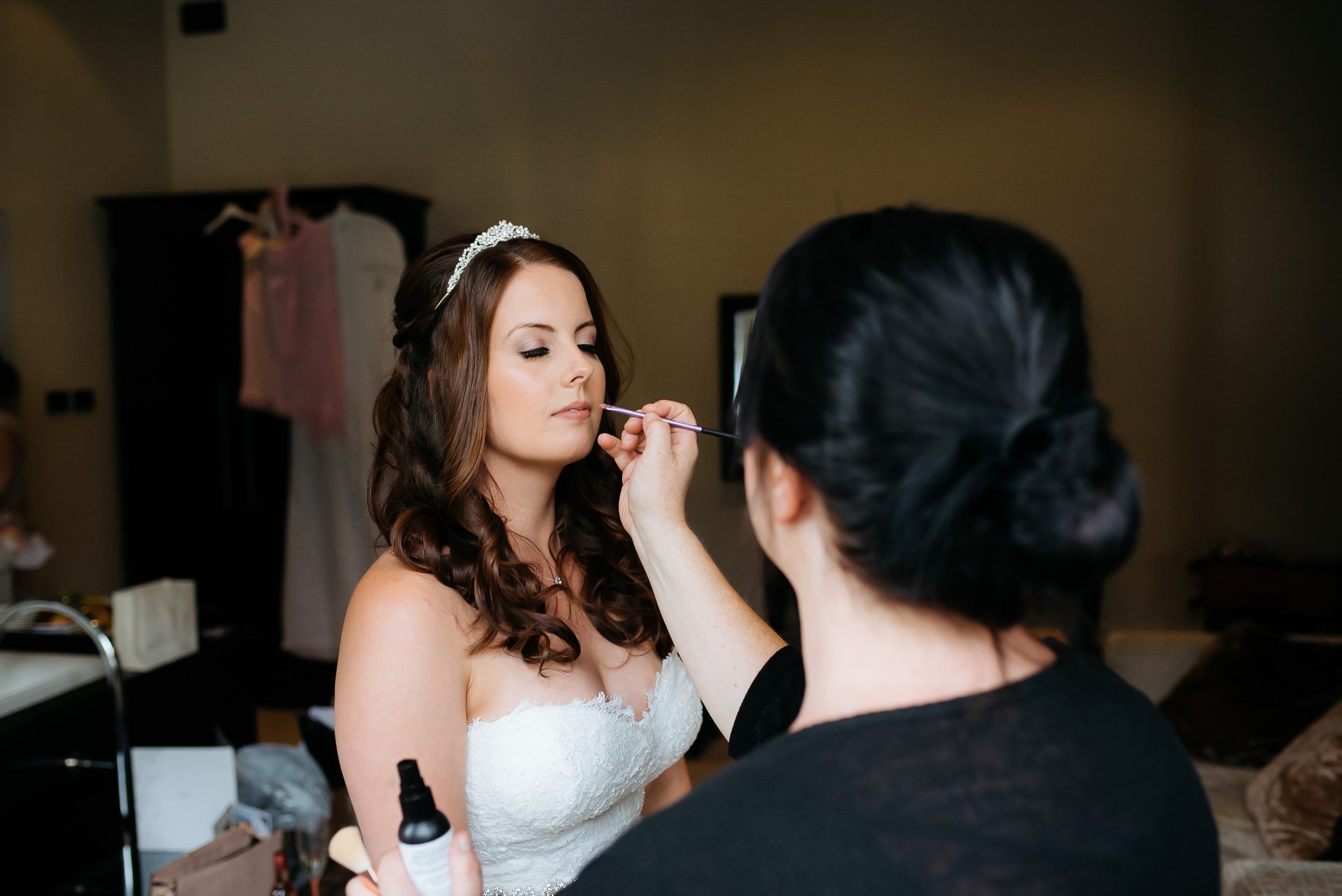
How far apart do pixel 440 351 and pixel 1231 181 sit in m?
3.55

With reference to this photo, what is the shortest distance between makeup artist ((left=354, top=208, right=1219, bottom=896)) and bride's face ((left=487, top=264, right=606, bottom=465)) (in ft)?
2.46

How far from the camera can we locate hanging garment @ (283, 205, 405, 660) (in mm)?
3947

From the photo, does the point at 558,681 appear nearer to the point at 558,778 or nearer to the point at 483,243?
the point at 558,778

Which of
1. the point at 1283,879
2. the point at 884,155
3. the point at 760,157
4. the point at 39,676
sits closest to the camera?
the point at 1283,879

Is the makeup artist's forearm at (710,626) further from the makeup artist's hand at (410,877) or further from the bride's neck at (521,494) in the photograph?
the makeup artist's hand at (410,877)

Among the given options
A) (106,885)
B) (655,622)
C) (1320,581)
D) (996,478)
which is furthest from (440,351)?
(1320,581)

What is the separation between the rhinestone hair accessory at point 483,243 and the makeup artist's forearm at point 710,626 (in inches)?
20.1

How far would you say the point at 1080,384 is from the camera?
0.68 m

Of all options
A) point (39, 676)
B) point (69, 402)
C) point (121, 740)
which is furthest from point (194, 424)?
point (121, 740)

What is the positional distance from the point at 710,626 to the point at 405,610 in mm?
388

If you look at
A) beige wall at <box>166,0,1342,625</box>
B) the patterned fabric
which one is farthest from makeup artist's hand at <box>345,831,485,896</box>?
beige wall at <box>166,0,1342,625</box>

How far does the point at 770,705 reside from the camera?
111 cm

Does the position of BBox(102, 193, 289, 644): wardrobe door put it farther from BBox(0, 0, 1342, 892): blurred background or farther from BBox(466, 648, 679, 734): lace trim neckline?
BBox(466, 648, 679, 734): lace trim neckline

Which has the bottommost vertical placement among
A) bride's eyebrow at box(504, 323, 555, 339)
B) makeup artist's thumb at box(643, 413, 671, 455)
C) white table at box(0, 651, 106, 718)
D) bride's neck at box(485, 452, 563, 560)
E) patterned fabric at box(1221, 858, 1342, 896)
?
patterned fabric at box(1221, 858, 1342, 896)
